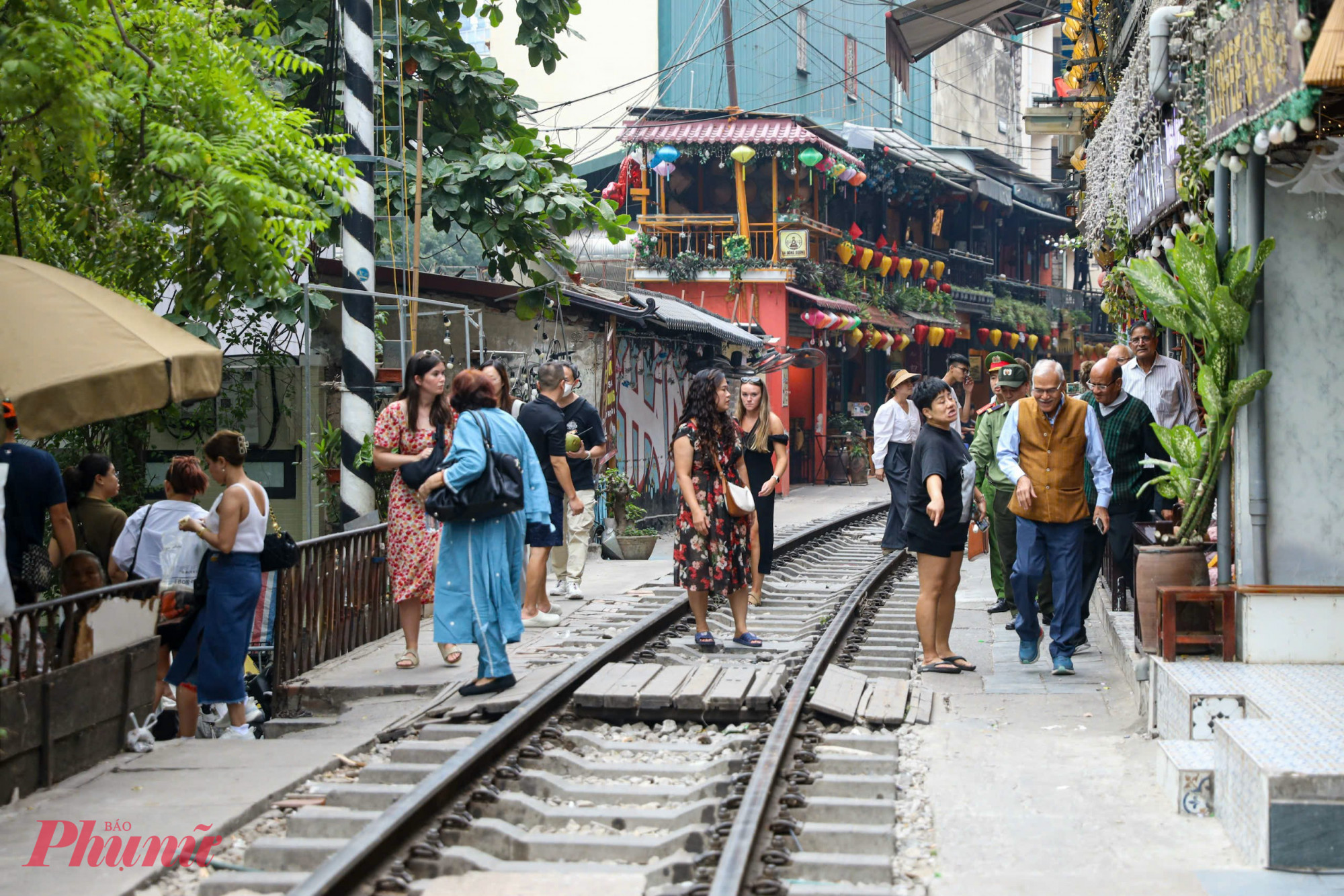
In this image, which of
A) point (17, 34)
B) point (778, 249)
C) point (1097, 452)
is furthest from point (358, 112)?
point (778, 249)

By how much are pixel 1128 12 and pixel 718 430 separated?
646 centimetres

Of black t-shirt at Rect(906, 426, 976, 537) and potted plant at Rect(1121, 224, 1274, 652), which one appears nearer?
potted plant at Rect(1121, 224, 1274, 652)

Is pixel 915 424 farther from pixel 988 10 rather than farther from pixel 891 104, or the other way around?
pixel 891 104

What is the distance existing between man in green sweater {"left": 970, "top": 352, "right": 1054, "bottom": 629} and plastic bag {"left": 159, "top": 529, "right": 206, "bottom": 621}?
5.16m

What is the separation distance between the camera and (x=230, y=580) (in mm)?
7516

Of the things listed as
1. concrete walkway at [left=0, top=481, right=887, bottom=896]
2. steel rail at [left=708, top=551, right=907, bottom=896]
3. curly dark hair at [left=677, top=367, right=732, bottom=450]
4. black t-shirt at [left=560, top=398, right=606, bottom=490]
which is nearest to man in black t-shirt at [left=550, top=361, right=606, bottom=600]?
black t-shirt at [left=560, top=398, right=606, bottom=490]

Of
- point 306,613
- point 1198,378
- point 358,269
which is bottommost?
point 306,613

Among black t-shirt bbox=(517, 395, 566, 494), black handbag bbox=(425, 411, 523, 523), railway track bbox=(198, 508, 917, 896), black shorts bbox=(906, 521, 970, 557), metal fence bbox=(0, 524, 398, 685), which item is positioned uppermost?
black t-shirt bbox=(517, 395, 566, 494)

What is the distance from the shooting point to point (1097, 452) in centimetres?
833

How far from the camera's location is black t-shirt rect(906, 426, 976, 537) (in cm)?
845

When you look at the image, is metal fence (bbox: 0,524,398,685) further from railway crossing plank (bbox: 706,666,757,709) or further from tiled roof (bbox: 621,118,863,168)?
tiled roof (bbox: 621,118,863,168)

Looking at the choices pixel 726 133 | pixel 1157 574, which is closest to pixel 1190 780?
pixel 1157 574

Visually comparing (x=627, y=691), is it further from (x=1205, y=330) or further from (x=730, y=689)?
(x=1205, y=330)

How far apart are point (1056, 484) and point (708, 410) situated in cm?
227
